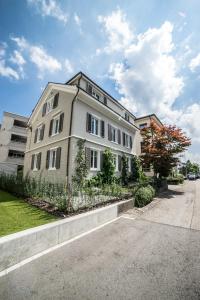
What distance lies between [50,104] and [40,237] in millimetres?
15864

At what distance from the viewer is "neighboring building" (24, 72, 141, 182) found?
1334 centimetres

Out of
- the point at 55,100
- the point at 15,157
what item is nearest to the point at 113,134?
the point at 55,100

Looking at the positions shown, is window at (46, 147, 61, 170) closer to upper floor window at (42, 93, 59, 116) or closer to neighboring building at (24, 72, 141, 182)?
neighboring building at (24, 72, 141, 182)

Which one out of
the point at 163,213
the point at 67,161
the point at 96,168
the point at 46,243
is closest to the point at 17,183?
the point at 67,161

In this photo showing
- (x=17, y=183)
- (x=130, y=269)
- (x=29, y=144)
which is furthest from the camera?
(x=29, y=144)

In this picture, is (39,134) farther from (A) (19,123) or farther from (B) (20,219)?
(A) (19,123)

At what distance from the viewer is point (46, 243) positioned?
14.6ft

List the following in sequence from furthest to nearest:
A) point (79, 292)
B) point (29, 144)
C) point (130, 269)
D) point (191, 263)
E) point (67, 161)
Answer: point (29, 144) → point (67, 161) → point (191, 263) → point (130, 269) → point (79, 292)

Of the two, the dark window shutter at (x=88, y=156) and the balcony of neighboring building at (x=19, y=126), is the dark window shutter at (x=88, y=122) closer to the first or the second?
the dark window shutter at (x=88, y=156)

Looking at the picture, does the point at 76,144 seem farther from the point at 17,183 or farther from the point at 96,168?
the point at 17,183

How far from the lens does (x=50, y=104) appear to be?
703 inches

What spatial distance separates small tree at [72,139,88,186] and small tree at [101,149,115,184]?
93.0 inches

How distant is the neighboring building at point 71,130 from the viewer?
1334 cm

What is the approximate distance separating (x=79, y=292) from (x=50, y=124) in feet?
49.9
